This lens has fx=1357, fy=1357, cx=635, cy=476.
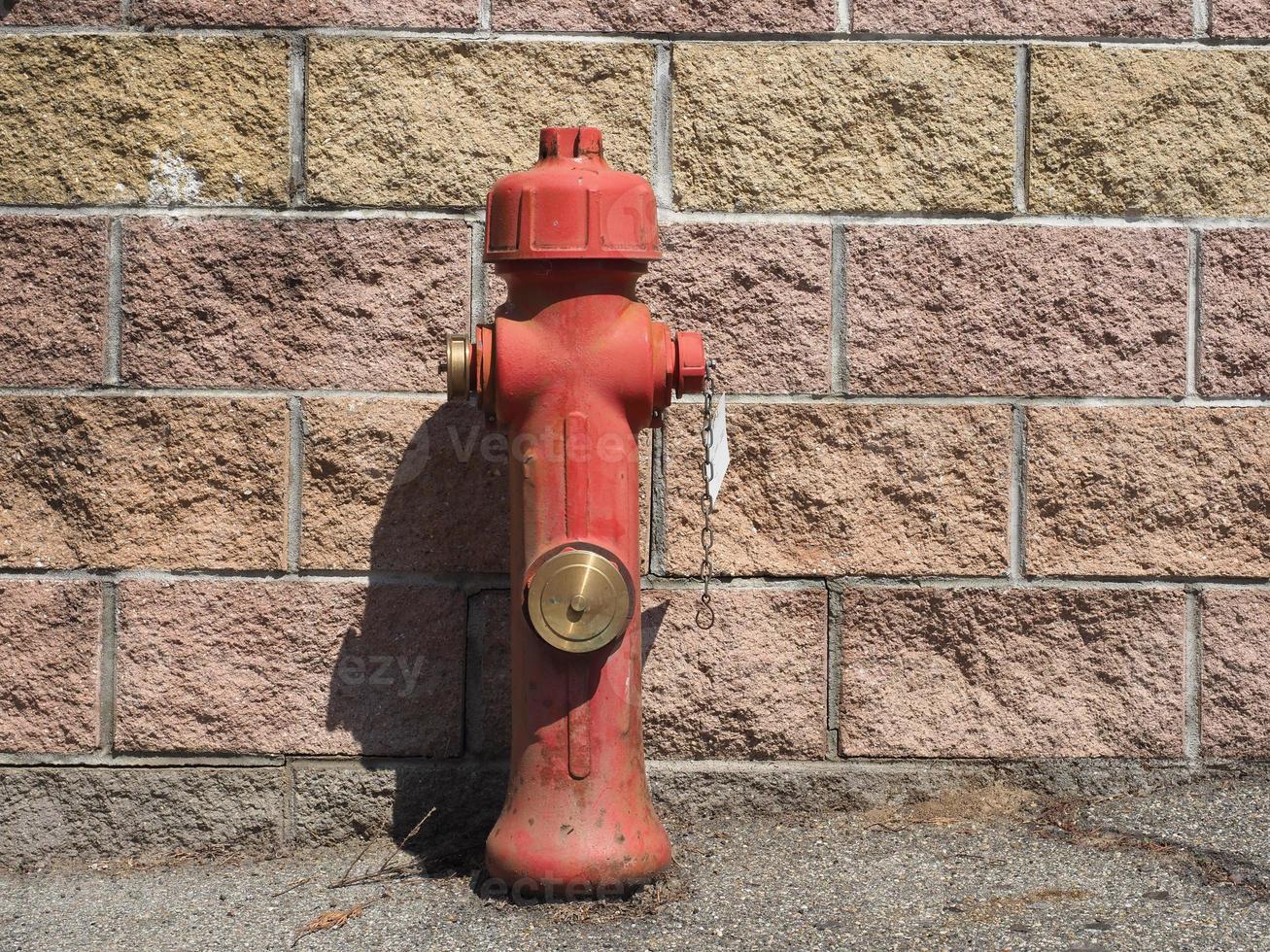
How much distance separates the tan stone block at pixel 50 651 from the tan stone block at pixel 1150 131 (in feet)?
6.94

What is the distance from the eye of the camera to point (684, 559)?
2770mm

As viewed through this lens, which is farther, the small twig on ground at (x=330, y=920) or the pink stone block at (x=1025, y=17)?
the pink stone block at (x=1025, y=17)

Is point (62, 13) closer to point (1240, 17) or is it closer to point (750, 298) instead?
point (750, 298)

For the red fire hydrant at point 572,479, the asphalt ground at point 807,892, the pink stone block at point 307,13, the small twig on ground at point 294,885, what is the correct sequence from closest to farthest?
the asphalt ground at point 807,892
the red fire hydrant at point 572,479
the small twig on ground at point 294,885
the pink stone block at point 307,13

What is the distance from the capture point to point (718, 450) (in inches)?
103

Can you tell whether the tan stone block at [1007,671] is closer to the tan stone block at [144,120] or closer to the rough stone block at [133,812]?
the rough stone block at [133,812]

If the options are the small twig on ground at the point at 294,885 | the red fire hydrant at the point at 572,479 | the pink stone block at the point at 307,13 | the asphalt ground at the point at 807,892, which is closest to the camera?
the asphalt ground at the point at 807,892

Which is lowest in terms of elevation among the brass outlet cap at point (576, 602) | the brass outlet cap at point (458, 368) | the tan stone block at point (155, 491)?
the brass outlet cap at point (576, 602)

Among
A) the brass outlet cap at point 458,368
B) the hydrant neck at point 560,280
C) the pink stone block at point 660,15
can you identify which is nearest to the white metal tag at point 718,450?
the hydrant neck at point 560,280

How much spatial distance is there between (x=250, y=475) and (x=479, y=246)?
25.8 inches

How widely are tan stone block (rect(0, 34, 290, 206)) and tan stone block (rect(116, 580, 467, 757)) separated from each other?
2.66 feet

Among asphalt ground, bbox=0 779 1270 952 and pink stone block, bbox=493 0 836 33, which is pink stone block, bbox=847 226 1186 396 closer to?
pink stone block, bbox=493 0 836 33

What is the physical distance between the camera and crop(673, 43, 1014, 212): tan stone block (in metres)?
2.75

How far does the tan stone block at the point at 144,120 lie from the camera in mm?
2734
